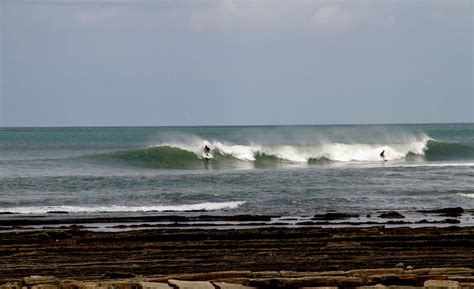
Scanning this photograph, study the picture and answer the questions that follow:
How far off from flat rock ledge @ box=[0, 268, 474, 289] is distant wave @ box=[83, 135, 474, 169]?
41795mm

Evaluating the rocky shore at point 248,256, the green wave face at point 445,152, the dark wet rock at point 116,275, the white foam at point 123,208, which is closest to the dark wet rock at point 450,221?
the rocky shore at point 248,256

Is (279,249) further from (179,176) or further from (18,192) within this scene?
(179,176)

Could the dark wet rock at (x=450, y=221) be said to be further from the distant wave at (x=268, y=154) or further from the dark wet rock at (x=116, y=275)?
the distant wave at (x=268, y=154)

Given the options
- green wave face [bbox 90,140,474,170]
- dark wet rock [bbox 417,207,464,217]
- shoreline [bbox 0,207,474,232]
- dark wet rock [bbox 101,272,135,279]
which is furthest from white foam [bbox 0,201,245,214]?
green wave face [bbox 90,140,474,170]

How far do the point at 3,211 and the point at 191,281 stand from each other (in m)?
17.5

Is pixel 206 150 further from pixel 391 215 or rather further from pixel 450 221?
pixel 450 221

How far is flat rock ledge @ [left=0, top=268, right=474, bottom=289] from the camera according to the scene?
40.5ft

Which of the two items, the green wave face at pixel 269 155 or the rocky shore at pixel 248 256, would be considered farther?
the green wave face at pixel 269 155

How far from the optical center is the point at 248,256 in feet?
56.3

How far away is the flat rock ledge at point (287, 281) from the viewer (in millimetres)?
12336

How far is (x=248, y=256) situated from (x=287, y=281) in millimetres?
4363

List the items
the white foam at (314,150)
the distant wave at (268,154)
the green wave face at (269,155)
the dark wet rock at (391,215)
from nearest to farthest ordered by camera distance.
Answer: the dark wet rock at (391,215)
the green wave face at (269,155)
the distant wave at (268,154)
the white foam at (314,150)

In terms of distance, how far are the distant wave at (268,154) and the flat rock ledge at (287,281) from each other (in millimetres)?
41795

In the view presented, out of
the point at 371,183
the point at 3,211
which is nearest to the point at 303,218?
the point at 3,211
